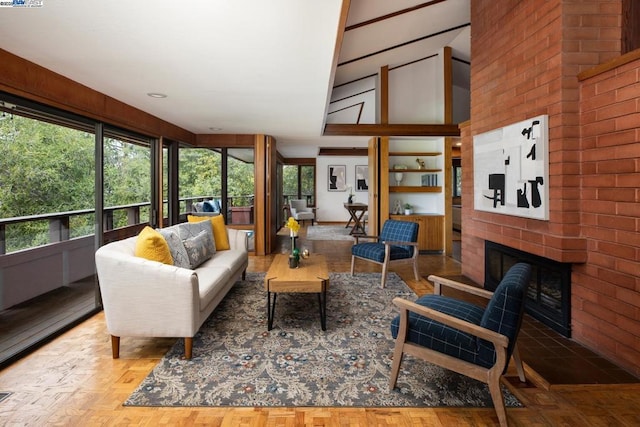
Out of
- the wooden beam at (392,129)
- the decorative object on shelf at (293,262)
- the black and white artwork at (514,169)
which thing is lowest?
the decorative object on shelf at (293,262)

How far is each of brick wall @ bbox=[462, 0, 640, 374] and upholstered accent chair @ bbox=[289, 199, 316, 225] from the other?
24.4ft

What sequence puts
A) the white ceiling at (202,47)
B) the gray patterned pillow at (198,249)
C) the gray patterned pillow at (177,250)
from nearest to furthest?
1. the white ceiling at (202,47)
2. the gray patterned pillow at (177,250)
3. the gray patterned pillow at (198,249)

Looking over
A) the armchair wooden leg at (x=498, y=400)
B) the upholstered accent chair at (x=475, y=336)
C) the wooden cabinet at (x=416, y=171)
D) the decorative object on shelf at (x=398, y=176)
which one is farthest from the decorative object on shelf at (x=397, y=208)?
the armchair wooden leg at (x=498, y=400)

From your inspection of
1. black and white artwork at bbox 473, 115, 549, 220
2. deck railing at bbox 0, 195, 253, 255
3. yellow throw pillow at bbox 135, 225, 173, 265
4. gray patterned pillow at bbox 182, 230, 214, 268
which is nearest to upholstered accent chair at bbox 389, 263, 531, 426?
black and white artwork at bbox 473, 115, 549, 220

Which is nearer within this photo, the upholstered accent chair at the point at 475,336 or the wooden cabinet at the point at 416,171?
the upholstered accent chair at the point at 475,336

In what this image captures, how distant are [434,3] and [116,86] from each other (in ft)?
12.5

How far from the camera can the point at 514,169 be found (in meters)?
2.98

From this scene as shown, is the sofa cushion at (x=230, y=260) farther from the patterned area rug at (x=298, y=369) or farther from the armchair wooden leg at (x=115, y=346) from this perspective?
the armchair wooden leg at (x=115, y=346)

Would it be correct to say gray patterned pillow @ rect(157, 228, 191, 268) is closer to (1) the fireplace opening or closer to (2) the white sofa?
(2) the white sofa

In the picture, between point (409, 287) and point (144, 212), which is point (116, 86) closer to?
point (144, 212)

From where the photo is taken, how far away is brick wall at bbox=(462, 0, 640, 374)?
2.12 m

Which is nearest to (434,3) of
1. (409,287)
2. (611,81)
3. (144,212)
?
(611,81)

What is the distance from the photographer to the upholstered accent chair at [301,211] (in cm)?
1012

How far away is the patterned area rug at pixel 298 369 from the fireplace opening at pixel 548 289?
3.85ft
